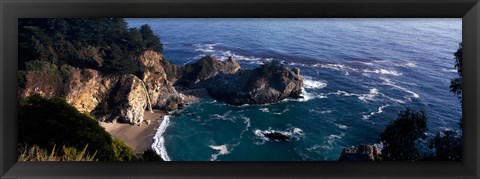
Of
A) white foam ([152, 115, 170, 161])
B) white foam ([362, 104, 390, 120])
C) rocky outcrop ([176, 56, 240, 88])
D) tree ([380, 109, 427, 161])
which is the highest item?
rocky outcrop ([176, 56, 240, 88])

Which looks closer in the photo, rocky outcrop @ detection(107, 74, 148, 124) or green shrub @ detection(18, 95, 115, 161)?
green shrub @ detection(18, 95, 115, 161)

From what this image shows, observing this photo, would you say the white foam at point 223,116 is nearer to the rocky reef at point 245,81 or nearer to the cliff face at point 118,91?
the rocky reef at point 245,81

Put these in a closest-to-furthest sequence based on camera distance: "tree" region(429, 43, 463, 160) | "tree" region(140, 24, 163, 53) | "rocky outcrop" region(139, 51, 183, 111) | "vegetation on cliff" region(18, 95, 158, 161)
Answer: "vegetation on cliff" region(18, 95, 158, 161)
"tree" region(429, 43, 463, 160)
"tree" region(140, 24, 163, 53)
"rocky outcrop" region(139, 51, 183, 111)

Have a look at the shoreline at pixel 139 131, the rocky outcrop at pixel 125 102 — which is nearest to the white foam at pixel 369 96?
the shoreline at pixel 139 131

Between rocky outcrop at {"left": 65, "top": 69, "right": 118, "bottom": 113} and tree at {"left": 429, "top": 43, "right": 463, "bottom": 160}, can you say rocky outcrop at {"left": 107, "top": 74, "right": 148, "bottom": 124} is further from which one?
tree at {"left": 429, "top": 43, "right": 463, "bottom": 160}

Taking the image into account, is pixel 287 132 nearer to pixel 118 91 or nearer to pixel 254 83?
pixel 254 83

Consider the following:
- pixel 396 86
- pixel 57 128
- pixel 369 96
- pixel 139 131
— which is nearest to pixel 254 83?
pixel 369 96

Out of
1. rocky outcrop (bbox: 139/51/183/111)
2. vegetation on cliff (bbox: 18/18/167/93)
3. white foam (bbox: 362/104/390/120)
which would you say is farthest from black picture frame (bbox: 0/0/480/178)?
rocky outcrop (bbox: 139/51/183/111)
